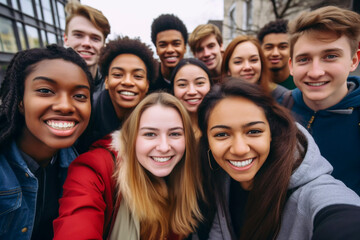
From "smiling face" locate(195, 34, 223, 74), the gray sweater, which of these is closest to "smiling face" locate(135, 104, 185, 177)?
the gray sweater

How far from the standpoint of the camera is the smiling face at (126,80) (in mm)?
2627

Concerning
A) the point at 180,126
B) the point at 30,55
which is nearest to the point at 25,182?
the point at 30,55

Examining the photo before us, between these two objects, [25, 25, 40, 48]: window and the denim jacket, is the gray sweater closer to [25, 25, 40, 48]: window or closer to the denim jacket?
the denim jacket

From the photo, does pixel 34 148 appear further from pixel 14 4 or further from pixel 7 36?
pixel 14 4

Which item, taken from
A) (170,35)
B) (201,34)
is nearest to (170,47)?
(170,35)

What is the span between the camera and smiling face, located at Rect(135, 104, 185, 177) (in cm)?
189

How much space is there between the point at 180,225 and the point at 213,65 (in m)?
3.36

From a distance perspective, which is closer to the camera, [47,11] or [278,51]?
[278,51]

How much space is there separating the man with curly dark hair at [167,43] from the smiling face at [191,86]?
94 cm

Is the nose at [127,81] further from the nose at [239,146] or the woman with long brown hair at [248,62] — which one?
the nose at [239,146]

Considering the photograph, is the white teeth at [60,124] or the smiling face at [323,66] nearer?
the white teeth at [60,124]

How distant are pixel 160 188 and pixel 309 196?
137 centimetres

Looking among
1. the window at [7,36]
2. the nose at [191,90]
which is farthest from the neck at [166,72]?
the window at [7,36]

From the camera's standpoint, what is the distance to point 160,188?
206 centimetres
